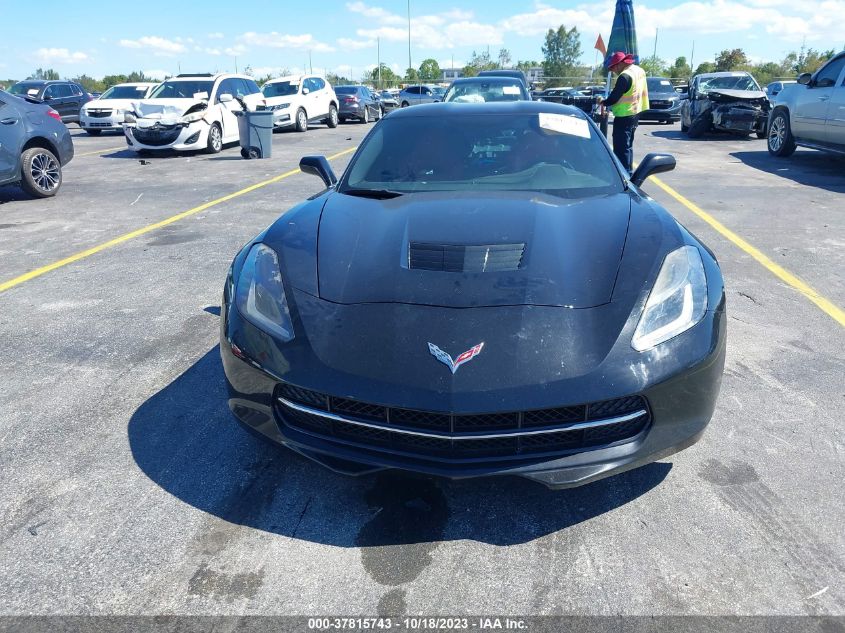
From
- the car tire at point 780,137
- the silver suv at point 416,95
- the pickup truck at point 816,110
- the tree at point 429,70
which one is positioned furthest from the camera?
the tree at point 429,70

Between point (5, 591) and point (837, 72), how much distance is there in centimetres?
1189

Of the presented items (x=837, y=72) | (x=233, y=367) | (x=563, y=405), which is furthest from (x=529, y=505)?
(x=837, y=72)

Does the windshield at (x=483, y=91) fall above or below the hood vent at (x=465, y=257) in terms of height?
above

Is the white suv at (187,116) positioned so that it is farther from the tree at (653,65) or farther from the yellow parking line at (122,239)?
the tree at (653,65)

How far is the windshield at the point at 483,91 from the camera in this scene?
40.1ft

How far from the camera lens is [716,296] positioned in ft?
8.04

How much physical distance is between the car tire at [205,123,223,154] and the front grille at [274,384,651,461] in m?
13.1

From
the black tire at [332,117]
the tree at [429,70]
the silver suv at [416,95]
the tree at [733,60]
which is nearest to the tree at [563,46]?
the tree at [429,70]

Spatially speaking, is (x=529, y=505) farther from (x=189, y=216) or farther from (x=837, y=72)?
(x=837, y=72)

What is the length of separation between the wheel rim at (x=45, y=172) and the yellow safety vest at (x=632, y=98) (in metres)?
7.72

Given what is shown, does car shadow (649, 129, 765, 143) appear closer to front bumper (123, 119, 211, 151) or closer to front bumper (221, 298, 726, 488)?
front bumper (123, 119, 211, 151)

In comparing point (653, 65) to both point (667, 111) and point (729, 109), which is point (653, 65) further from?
point (729, 109)

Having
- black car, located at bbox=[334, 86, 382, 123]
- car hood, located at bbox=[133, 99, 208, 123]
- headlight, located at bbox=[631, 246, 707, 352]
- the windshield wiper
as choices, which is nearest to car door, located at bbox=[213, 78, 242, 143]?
car hood, located at bbox=[133, 99, 208, 123]

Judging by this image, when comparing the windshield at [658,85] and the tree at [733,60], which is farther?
the tree at [733,60]
